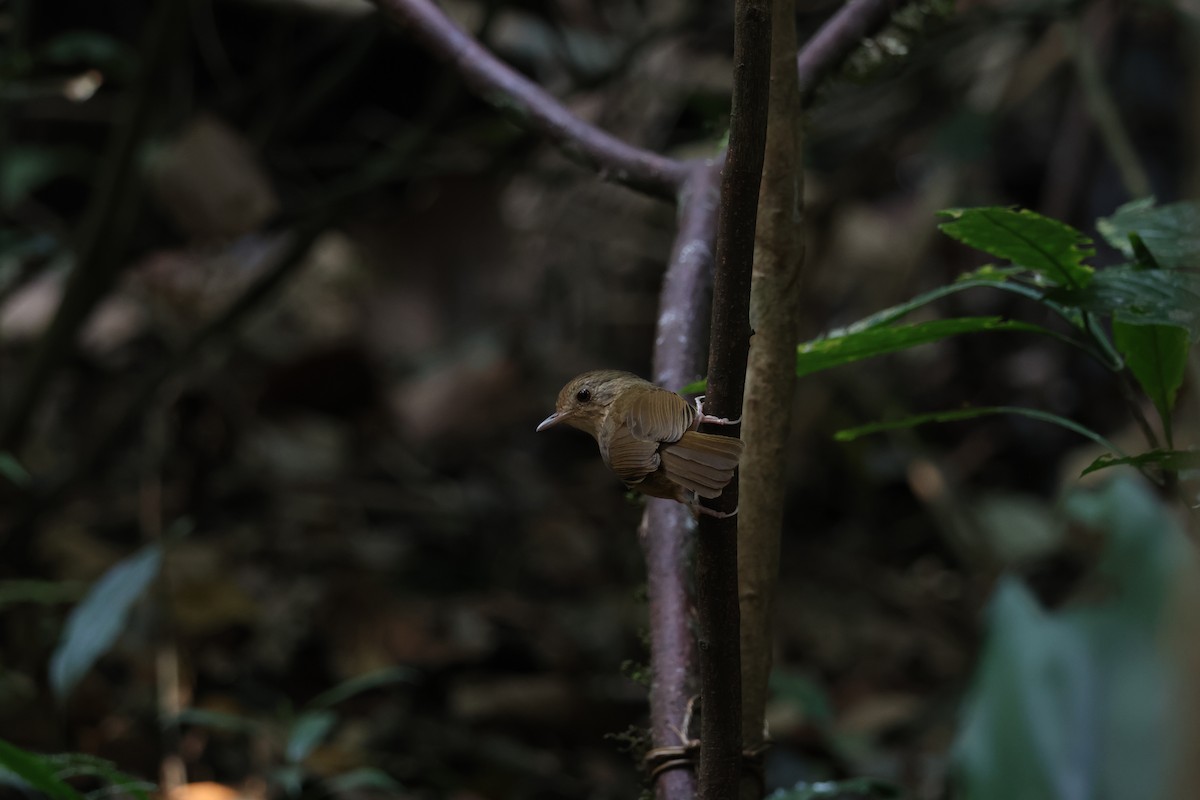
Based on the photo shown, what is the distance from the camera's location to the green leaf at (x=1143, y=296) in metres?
0.81

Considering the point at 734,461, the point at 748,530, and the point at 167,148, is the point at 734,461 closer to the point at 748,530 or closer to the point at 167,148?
the point at 748,530

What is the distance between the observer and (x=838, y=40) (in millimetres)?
1251

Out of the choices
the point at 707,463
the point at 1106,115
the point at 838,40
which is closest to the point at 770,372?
the point at 707,463

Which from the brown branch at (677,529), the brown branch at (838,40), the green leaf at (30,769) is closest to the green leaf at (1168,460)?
the brown branch at (677,529)

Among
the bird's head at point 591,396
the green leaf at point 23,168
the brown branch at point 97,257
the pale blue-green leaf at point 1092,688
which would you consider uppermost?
the green leaf at point 23,168

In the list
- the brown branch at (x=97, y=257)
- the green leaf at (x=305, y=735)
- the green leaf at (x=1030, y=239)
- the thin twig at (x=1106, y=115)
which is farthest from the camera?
the thin twig at (x=1106, y=115)

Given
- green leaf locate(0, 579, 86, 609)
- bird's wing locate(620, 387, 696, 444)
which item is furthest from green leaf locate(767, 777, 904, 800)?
green leaf locate(0, 579, 86, 609)

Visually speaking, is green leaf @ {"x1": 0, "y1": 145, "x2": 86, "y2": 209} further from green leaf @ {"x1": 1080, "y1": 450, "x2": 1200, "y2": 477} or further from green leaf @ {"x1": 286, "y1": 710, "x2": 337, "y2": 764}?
green leaf @ {"x1": 1080, "y1": 450, "x2": 1200, "y2": 477}

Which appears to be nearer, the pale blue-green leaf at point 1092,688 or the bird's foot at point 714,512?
the pale blue-green leaf at point 1092,688

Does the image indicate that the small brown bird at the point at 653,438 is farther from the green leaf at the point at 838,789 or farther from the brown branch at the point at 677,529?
the green leaf at the point at 838,789

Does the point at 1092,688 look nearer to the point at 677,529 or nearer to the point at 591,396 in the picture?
the point at 591,396

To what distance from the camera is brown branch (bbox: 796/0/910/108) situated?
1241mm

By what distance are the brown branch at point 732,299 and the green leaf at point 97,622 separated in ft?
3.56

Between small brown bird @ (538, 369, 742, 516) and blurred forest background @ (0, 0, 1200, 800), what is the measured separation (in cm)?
61
